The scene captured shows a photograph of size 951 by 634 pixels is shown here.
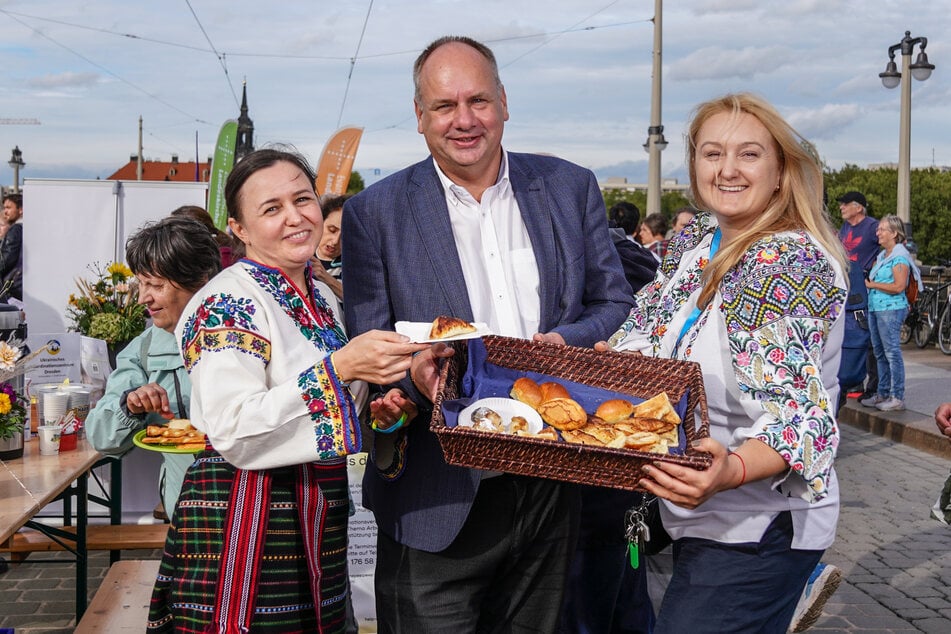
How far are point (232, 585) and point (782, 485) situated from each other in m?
1.48

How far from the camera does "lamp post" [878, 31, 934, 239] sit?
16484 mm

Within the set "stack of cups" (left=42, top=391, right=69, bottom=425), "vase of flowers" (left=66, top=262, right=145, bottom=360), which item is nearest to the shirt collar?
"stack of cups" (left=42, top=391, right=69, bottom=425)

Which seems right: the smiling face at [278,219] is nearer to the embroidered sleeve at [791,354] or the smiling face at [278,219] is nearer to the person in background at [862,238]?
the embroidered sleeve at [791,354]

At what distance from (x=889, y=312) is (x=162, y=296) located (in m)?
9.08

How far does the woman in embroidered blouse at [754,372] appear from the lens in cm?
226

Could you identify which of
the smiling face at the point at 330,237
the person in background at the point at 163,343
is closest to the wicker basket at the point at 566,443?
the person in background at the point at 163,343

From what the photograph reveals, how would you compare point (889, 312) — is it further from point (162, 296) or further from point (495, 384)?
point (495, 384)

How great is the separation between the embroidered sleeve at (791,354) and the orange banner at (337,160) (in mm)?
15305

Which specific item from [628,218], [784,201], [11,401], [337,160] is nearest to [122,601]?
[11,401]

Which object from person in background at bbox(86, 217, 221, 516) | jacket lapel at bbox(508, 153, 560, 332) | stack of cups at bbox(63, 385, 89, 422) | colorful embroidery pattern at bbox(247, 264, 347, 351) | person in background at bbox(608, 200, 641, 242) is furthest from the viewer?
person in background at bbox(608, 200, 641, 242)

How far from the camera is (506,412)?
2.46 meters

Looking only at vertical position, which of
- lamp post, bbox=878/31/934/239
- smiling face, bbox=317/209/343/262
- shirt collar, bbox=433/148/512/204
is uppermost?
lamp post, bbox=878/31/934/239

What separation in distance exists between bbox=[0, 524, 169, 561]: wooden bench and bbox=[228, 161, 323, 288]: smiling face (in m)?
2.79

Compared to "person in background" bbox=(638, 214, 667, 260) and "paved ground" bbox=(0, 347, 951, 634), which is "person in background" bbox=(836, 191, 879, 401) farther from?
"person in background" bbox=(638, 214, 667, 260)
